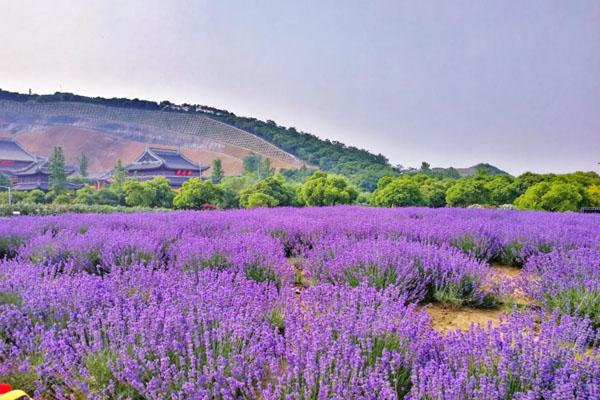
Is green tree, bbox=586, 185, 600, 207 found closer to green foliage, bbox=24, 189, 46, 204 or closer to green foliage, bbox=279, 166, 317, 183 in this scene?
green foliage, bbox=279, 166, 317, 183

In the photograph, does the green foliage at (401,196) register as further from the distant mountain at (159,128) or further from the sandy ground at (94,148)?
the sandy ground at (94,148)

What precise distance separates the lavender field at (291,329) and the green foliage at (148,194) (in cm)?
2269

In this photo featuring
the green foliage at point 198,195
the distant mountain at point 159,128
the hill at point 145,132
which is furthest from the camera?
the distant mountain at point 159,128

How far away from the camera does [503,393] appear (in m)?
1.33

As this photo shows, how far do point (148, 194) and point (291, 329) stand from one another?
2562 cm

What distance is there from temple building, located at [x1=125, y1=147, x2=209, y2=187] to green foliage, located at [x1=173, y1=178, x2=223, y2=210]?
28631mm

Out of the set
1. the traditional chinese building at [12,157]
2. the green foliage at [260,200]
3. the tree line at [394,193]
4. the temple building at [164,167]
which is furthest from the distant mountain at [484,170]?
the traditional chinese building at [12,157]

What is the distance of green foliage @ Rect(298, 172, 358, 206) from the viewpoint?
19.2m

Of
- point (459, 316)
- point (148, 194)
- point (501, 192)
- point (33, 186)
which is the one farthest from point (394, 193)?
point (33, 186)

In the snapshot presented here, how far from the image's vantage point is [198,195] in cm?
2152

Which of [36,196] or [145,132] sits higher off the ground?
[145,132]

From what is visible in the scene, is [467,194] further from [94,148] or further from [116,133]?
[116,133]

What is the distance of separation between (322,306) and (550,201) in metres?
17.4

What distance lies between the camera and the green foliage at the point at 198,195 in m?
21.5
